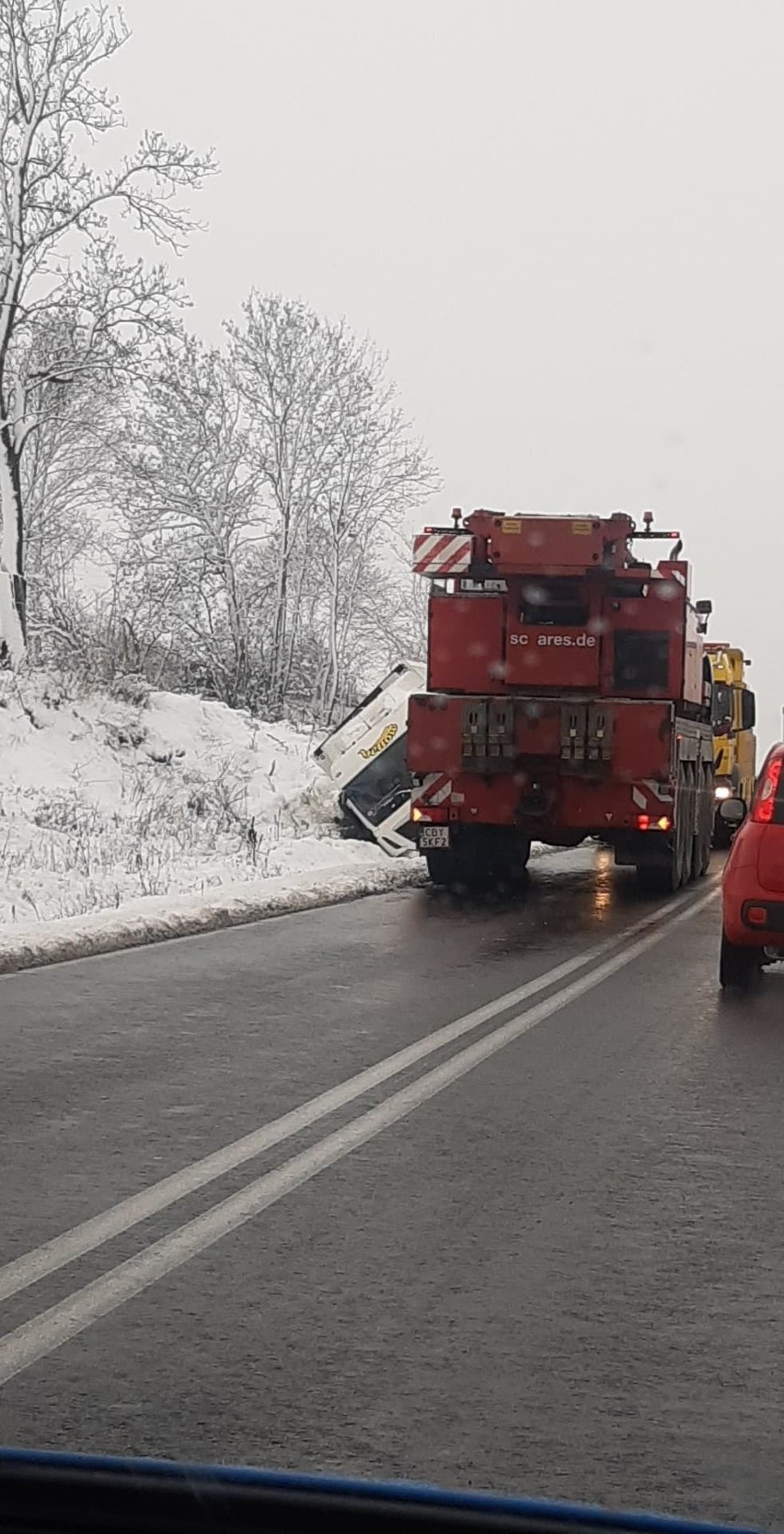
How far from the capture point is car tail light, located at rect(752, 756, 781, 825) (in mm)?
11906

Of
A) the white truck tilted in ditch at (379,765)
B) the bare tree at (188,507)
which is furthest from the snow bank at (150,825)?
the bare tree at (188,507)

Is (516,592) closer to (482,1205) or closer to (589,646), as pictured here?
(589,646)

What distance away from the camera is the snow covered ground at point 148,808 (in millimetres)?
17656

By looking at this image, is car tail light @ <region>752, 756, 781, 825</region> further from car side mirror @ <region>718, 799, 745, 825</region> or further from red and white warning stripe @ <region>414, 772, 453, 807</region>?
red and white warning stripe @ <region>414, 772, 453, 807</region>

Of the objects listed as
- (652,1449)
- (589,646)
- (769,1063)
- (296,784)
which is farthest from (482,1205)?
(296,784)

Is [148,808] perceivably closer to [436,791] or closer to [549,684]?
[436,791]

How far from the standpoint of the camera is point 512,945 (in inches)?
575

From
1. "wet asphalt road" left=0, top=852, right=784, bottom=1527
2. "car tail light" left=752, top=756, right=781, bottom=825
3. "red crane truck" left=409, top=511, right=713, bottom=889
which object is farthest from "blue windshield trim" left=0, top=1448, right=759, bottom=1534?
"red crane truck" left=409, top=511, right=713, bottom=889

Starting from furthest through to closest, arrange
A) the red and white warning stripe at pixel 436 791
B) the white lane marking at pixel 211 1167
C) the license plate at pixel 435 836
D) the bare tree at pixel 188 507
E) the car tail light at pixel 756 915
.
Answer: the bare tree at pixel 188 507
the license plate at pixel 435 836
the red and white warning stripe at pixel 436 791
the car tail light at pixel 756 915
the white lane marking at pixel 211 1167

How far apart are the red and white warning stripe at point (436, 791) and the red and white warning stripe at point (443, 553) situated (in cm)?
208

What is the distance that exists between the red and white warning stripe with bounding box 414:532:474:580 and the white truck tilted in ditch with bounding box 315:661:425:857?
14.5 feet

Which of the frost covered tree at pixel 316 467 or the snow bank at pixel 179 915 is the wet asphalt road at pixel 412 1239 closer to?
the snow bank at pixel 179 915

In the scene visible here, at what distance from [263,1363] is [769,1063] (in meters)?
5.19

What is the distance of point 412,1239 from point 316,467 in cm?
4276
